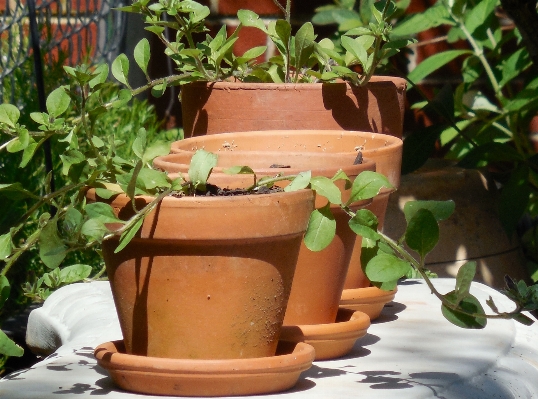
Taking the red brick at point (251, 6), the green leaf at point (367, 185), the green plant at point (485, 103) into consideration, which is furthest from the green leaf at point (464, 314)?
the red brick at point (251, 6)

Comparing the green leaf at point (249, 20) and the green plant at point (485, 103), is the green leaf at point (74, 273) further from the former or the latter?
the green plant at point (485, 103)

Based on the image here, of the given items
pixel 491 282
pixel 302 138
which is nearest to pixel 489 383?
pixel 302 138

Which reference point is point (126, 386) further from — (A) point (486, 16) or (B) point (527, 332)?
(A) point (486, 16)

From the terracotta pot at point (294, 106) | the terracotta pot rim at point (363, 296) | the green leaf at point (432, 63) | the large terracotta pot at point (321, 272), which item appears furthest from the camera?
the green leaf at point (432, 63)

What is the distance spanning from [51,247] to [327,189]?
300 millimetres

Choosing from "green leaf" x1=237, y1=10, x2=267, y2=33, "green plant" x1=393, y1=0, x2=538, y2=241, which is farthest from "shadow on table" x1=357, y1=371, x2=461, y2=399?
"green plant" x1=393, y1=0, x2=538, y2=241

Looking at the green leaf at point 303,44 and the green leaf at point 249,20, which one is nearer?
Result: the green leaf at point 303,44

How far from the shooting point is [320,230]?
89 cm

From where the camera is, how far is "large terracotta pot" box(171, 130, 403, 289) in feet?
3.97

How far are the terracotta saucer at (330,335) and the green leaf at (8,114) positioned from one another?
1.37 ft

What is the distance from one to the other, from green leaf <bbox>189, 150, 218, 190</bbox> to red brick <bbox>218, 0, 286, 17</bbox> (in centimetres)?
173

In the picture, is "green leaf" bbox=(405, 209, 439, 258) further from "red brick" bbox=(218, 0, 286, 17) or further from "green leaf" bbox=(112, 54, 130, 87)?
"red brick" bbox=(218, 0, 286, 17)

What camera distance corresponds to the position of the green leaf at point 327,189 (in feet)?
2.90

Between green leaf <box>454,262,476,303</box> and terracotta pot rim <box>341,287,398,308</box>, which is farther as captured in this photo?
terracotta pot rim <box>341,287,398,308</box>
